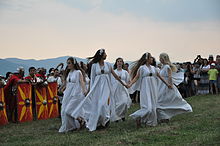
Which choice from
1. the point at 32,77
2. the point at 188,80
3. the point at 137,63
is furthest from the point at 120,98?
the point at 188,80

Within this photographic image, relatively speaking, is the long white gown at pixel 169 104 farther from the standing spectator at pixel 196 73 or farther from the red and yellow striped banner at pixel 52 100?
the standing spectator at pixel 196 73

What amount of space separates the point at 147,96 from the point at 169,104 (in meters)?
1.21

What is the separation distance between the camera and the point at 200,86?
20.9 m

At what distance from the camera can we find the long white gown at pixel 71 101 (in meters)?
9.96

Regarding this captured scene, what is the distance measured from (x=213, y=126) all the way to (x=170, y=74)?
2314mm

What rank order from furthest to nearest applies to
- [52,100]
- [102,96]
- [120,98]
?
1. [52,100]
2. [120,98]
3. [102,96]

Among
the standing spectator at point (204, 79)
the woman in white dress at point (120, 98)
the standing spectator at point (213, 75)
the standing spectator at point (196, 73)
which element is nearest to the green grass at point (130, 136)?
the woman in white dress at point (120, 98)

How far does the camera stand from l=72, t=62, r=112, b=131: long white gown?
9.62 m

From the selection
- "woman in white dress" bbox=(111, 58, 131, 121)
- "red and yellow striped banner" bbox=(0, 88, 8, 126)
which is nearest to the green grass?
"woman in white dress" bbox=(111, 58, 131, 121)

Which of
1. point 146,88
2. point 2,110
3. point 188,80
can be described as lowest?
point 2,110

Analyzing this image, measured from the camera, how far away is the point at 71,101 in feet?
32.7


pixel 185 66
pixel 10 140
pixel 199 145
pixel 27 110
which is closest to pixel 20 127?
pixel 27 110

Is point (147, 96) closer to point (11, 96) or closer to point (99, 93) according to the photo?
point (99, 93)

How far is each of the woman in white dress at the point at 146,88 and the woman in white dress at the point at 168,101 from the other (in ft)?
1.62
